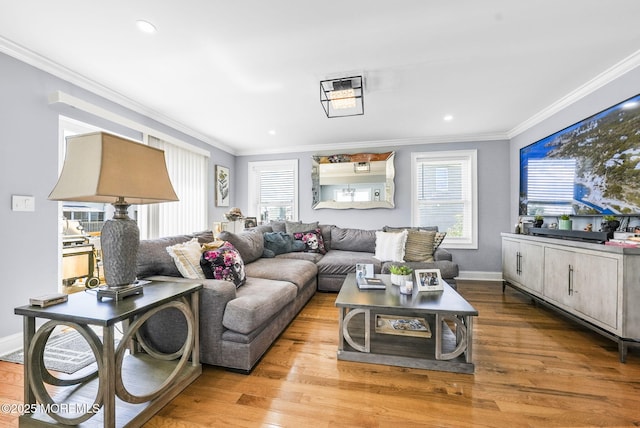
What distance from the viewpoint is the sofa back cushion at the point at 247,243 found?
291cm

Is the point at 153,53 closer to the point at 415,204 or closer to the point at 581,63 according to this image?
the point at 581,63

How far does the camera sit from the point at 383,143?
4672 millimetres

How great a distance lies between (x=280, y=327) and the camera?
7.32 ft

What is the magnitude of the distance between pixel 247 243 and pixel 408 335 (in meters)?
1.99

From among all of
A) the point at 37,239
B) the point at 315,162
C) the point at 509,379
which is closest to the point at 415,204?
the point at 315,162

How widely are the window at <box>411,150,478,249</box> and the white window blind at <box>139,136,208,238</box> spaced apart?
3566 mm

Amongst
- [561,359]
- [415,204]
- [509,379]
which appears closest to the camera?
[509,379]

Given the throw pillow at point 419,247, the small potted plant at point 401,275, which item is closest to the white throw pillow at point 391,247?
the throw pillow at point 419,247

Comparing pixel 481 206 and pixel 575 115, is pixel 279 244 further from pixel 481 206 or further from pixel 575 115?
pixel 575 115

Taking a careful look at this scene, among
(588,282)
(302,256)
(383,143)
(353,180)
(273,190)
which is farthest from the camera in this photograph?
(273,190)

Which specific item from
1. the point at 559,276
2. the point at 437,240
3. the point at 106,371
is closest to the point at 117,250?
the point at 106,371

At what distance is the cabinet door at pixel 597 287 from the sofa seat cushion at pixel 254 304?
247cm

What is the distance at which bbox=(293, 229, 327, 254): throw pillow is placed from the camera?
4.10 meters

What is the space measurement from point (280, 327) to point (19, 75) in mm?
2933
